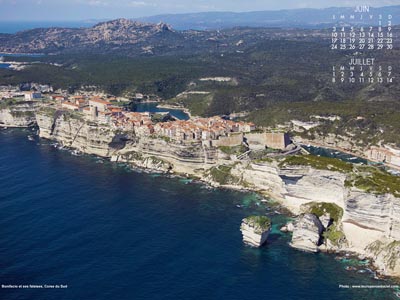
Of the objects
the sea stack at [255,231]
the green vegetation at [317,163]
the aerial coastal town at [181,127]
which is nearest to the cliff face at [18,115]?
the aerial coastal town at [181,127]

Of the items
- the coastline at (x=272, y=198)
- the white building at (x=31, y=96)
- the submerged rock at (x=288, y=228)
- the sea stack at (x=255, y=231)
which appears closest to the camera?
the coastline at (x=272, y=198)

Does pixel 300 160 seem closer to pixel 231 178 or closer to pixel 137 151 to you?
pixel 231 178

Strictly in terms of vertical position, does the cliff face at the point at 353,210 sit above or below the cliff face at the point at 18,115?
below

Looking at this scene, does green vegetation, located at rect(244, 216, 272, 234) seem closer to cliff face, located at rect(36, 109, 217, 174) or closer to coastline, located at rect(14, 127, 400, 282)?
coastline, located at rect(14, 127, 400, 282)

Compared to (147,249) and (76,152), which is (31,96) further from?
(147,249)

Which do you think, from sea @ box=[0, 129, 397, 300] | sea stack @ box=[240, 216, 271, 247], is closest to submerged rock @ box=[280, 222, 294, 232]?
sea @ box=[0, 129, 397, 300]

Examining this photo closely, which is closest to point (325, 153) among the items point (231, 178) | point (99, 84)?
point (231, 178)

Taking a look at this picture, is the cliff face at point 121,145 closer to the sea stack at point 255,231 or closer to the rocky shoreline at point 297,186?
the rocky shoreline at point 297,186
